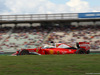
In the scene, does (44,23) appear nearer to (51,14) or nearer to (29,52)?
(51,14)

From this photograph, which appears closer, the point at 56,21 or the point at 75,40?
the point at 75,40

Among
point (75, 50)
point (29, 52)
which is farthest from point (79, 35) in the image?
point (29, 52)

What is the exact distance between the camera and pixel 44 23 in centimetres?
3086

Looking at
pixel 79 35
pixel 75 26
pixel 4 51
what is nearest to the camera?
pixel 4 51

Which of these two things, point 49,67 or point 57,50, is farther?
point 57,50

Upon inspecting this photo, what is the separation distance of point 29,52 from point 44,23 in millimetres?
17490

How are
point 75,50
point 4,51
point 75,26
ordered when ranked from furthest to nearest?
point 75,26 < point 4,51 < point 75,50

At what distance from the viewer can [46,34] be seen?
27094mm

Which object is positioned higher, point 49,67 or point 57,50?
point 57,50

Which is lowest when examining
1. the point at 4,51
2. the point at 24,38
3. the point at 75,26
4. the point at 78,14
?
the point at 4,51

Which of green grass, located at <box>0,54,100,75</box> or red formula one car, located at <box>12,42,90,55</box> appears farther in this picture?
red formula one car, located at <box>12,42,90,55</box>

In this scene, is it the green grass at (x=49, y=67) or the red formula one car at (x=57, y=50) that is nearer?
the green grass at (x=49, y=67)

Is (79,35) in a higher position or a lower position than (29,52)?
higher

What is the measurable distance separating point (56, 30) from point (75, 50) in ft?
44.9
